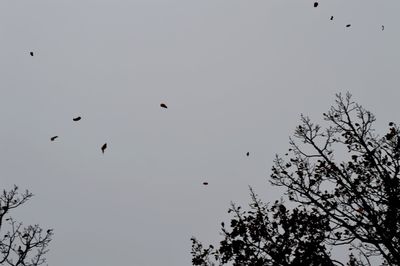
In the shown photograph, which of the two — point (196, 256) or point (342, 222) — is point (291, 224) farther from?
point (196, 256)

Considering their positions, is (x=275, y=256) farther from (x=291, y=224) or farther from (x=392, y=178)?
(x=392, y=178)

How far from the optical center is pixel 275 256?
36.4 ft

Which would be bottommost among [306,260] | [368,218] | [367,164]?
[306,260]

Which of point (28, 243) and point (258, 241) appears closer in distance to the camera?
point (258, 241)

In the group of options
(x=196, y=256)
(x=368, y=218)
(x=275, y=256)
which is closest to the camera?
(x=368, y=218)

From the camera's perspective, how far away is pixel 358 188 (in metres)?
10.5

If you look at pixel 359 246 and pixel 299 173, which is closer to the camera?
pixel 359 246

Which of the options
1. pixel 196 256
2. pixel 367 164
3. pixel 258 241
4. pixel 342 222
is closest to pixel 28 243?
pixel 196 256

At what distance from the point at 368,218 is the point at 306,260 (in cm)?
222

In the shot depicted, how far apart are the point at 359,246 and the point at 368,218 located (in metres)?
1.37

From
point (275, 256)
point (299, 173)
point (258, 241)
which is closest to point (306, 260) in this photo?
point (275, 256)

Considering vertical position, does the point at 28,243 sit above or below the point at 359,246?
above

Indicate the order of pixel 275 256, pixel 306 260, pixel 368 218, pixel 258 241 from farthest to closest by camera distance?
pixel 258 241
pixel 275 256
pixel 306 260
pixel 368 218

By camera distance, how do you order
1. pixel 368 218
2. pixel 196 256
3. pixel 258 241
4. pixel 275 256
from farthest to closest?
pixel 196 256
pixel 258 241
pixel 275 256
pixel 368 218
